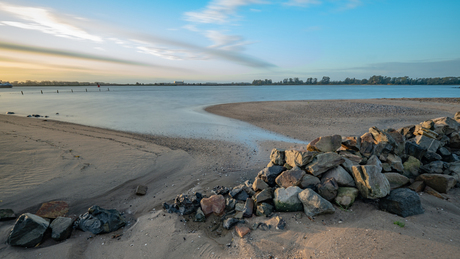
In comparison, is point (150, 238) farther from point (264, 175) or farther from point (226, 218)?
point (264, 175)

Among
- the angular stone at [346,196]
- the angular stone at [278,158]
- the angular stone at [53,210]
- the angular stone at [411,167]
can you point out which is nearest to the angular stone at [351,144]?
the angular stone at [411,167]

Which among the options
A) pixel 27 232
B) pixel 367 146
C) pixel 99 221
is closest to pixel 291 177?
pixel 367 146

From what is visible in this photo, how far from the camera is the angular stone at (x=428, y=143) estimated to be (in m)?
7.26

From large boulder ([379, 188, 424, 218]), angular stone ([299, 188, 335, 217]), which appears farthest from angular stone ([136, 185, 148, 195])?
large boulder ([379, 188, 424, 218])

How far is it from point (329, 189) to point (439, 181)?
10.7 ft

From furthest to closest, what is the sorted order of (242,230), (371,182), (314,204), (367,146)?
1. (367,146)
2. (371,182)
3. (314,204)
4. (242,230)

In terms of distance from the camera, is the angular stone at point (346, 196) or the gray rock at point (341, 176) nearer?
the angular stone at point (346, 196)

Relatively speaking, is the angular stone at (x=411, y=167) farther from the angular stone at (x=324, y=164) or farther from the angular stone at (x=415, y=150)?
the angular stone at (x=324, y=164)

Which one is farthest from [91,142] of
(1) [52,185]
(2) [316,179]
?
(2) [316,179]

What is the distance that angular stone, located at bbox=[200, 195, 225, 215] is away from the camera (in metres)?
5.73

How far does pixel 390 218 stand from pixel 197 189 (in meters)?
5.52

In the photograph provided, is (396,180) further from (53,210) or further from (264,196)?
(53,210)

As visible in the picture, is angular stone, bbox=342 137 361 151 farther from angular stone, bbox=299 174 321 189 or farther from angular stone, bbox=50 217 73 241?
angular stone, bbox=50 217 73 241

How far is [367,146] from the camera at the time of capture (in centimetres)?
665
